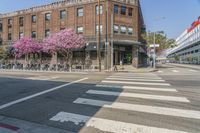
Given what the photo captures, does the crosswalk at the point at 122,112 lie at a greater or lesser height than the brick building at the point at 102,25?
lesser

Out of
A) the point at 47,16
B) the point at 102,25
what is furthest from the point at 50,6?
the point at 102,25

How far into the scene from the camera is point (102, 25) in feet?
95.3

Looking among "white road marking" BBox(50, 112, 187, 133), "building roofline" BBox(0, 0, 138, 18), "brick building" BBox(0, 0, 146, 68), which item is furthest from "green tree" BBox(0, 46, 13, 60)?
"white road marking" BBox(50, 112, 187, 133)

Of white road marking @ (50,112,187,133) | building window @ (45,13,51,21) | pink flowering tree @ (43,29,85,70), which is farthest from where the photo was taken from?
building window @ (45,13,51,21)

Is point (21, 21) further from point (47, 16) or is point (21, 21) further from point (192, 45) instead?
point (192, 45)

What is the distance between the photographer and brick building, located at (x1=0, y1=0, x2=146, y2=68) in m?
28.8

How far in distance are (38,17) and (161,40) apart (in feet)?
76.9

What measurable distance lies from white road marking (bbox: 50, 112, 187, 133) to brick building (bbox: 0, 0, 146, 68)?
21.6 m

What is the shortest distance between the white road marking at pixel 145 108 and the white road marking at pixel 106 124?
4.02 ft

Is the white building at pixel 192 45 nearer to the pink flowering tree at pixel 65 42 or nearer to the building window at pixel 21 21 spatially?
the pink flowering tree at pixel 65 42

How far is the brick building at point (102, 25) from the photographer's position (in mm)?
28750

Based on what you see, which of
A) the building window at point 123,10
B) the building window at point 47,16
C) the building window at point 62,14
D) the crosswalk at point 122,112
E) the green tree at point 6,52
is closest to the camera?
the crosswalk at point 122,112

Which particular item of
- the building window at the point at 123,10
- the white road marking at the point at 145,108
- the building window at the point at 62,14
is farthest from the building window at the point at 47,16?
the white road marking at the point at 145,108

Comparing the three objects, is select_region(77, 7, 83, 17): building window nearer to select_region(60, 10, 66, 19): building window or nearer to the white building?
select_region(60, 10, 66, 19): building window
